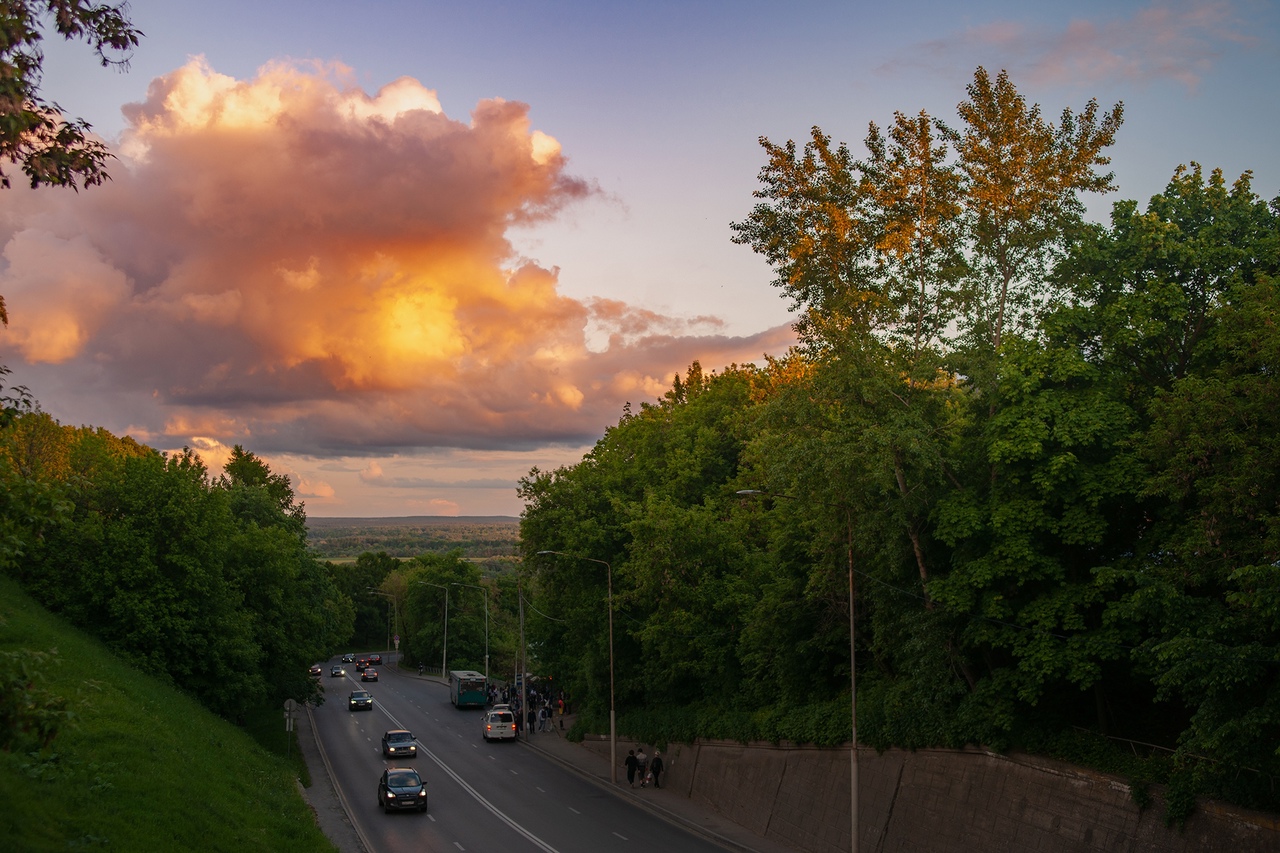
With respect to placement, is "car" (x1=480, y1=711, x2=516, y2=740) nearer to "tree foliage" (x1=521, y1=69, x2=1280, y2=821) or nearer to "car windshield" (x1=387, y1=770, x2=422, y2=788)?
"car windshield" (x1=387, y1=770, x2=422, y2=788)

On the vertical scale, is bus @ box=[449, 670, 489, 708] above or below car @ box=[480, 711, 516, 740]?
below

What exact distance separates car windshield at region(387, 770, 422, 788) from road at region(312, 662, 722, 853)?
923mm

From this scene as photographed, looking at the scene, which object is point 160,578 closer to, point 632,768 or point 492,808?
point 492,808

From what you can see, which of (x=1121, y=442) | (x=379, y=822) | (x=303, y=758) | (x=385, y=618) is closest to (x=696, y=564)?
(x=379, y=822)

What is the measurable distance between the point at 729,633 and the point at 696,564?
10.4 ft

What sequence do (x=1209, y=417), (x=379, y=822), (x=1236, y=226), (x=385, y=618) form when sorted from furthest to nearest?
(x=385, y=618) → (x=379, y=822) → (x=1236, y=226) → (x=1209, y=417)

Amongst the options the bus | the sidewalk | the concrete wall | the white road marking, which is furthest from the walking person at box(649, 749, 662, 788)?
the bus

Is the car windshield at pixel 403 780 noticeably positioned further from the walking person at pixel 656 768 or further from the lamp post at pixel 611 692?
the walking person at pixel 656 768

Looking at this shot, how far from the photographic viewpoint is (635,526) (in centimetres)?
4241

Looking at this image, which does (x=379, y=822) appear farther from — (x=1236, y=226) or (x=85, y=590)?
(x=1236, y=226)

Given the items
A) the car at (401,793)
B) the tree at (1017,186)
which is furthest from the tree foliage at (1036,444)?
the car at (401,793)

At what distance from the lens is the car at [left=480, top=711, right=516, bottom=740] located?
52906mm

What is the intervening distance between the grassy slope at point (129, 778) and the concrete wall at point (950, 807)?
14.6 meters

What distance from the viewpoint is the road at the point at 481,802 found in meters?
29.4
